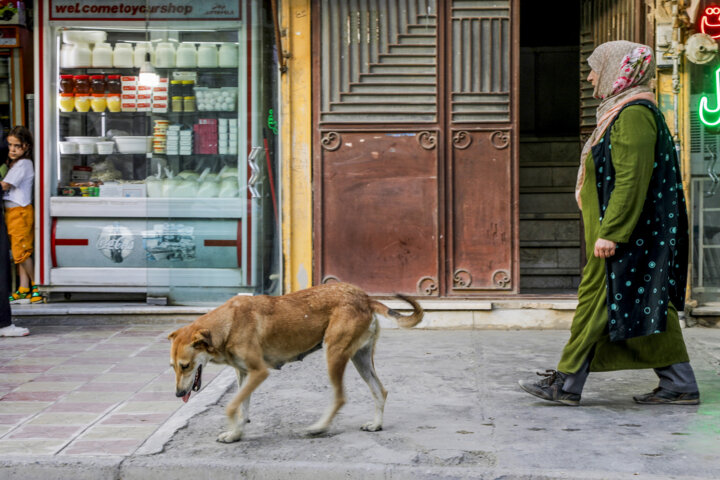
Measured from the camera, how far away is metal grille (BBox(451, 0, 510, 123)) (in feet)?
28.6

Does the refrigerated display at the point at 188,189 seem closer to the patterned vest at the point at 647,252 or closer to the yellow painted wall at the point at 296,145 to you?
the yellow painted wall at the point at 296,145

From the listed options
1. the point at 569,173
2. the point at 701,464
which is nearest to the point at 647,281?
the point at 701,464

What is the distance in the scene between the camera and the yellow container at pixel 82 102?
32.6ft

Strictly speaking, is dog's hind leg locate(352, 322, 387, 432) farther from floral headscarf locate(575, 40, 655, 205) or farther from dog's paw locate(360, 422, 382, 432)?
floral headscarf locate(575, 40, 655, 205)

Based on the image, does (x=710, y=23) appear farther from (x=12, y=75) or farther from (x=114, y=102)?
(x=12, y=75)

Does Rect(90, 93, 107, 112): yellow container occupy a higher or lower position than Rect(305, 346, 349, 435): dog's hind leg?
higher

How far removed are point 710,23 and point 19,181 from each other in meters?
6.77

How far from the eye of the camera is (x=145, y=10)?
973 centimetres

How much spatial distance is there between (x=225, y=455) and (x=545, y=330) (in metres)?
4.59

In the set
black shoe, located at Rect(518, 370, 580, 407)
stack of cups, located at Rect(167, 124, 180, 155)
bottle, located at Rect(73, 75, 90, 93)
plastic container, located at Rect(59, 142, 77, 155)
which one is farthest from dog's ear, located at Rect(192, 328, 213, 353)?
bottle, located at Rect(73, 75, 90, 93)

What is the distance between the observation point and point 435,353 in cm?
755

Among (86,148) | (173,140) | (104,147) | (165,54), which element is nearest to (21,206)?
(86,148)

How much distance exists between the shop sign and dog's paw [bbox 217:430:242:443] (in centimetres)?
523

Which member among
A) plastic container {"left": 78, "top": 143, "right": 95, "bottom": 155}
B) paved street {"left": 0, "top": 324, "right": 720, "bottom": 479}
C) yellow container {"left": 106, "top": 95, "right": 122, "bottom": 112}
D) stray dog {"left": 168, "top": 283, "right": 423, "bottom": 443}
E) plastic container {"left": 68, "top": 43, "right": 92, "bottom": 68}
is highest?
plastic container {"left": 68, "top": 43, "right": 92, "bottom": 68}
